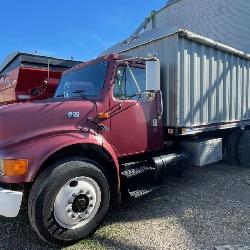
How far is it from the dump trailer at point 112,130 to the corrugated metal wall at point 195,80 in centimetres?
2

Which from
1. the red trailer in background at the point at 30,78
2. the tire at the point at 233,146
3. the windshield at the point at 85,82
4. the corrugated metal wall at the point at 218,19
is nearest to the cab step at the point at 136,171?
the windshield at the point at 85,82

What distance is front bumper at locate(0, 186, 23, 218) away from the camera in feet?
10.7

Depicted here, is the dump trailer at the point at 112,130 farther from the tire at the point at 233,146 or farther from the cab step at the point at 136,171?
the tire at the point at 233,146

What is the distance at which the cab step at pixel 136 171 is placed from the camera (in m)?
4.45

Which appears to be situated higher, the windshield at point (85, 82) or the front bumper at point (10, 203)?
the windshield at point (85, 82)

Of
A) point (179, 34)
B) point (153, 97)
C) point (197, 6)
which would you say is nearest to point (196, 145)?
point (153, 97)

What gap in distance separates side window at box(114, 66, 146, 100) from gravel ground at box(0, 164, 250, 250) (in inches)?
68.9

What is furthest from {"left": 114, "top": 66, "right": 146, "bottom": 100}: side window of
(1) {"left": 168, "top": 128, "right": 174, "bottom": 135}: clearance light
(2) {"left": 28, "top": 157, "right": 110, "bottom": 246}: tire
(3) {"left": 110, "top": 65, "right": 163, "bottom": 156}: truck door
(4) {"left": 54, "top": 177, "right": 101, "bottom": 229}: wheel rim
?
(4) {"left": 54, "top": 177, "right": 101, "bottom": 229}: wheel rim

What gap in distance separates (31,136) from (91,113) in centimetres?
90

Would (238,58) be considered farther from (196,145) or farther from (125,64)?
(125,64)

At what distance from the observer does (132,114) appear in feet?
15.3

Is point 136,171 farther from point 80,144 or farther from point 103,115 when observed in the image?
point 80,144

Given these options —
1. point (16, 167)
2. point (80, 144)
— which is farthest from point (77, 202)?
point (16, 167)

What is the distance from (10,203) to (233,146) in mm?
5347
